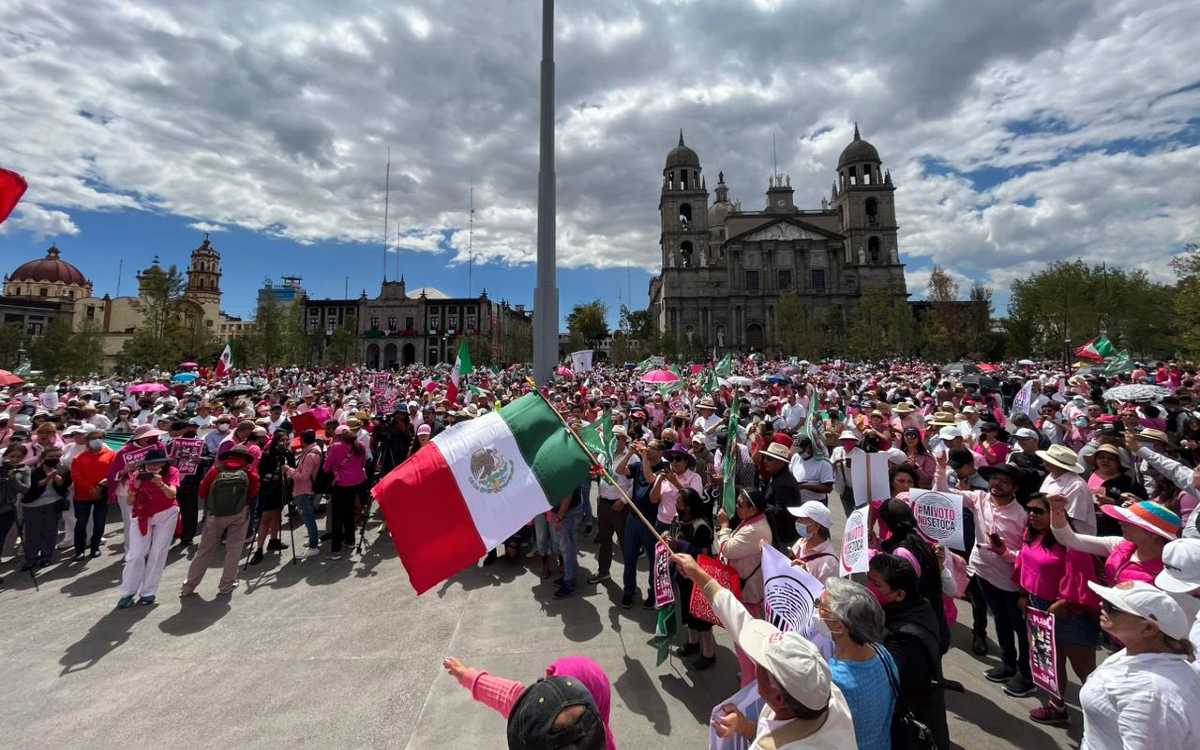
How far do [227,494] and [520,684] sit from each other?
5.70 m

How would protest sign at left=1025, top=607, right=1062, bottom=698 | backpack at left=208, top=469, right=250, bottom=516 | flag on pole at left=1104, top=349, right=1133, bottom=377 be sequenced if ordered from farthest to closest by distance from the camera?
flag on pole at left=1104, top=349, right=1133, bottom=377, backpack at left=208, top=469, right=250, bottom=516, protest sign at left=1025, top=607, right=1062, bottom=698

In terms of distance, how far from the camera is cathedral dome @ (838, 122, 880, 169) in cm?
7450

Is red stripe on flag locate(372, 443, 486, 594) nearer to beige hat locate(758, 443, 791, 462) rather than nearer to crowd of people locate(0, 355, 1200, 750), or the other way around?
crowd of people locate(0, 355, 1200, 750)

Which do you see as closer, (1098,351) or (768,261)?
(1098,351)

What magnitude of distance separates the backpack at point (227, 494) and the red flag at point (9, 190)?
312 centimetres

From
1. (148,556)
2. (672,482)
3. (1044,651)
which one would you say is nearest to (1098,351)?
(1044,651)

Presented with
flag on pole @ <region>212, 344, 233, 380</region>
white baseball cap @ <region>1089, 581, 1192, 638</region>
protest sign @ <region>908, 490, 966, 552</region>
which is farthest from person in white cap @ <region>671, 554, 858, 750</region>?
flag on pole @ <region>212, 344, 233, 380</region>

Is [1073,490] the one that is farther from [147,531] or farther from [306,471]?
[147,531]

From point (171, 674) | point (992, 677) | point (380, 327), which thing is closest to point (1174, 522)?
point (992, 677)

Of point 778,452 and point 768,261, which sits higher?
point 768,261

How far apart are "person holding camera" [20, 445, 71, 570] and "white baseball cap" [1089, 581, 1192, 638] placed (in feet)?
33.4

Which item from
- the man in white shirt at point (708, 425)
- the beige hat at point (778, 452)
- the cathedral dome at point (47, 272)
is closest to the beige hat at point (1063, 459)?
the beige hat at point (778, 452)

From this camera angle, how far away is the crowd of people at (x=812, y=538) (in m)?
2.03

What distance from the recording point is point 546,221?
432 inches
